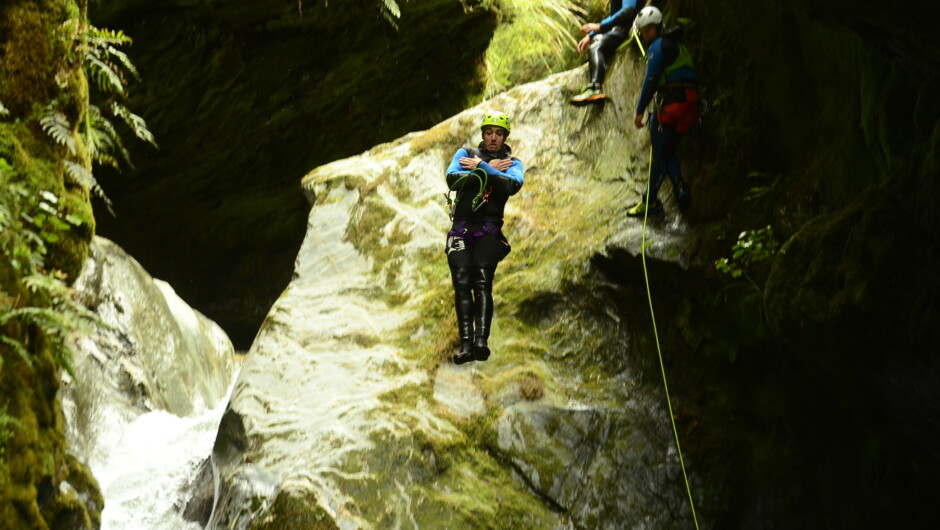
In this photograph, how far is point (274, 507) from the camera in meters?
6.20

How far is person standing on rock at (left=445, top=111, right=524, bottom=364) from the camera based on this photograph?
716 centimetres

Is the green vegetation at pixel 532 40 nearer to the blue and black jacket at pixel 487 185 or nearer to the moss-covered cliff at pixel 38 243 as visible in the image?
the blue and black jacket at pixel 487 185

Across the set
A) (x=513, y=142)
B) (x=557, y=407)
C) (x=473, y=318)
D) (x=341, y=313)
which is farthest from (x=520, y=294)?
(x=513, y=142)

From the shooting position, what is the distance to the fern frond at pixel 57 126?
5285 mm

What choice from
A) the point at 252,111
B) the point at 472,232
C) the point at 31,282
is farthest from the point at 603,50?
the point at 252,111

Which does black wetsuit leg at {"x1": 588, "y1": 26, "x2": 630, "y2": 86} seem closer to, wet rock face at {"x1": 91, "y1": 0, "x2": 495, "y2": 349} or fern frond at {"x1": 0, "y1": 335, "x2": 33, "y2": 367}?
wet rock face at {"x1": 91, "y1": 0, "x2": 495, "y2": 349}

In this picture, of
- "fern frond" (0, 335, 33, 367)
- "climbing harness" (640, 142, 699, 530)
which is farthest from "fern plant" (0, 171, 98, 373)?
"climbing harness" (640, 142, 699, 530)

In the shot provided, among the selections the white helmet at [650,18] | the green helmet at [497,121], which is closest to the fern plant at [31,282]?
the green helmet at [497,121]

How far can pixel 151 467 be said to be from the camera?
27.9 feet

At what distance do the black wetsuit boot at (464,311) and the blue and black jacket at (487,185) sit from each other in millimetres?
577

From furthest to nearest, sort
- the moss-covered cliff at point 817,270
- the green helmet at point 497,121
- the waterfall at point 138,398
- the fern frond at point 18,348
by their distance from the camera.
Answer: the waterfall at point 138,398, the green helmet at point 497,121, the moss-covered cliff at point 817,270, the fern frond at point 18,348

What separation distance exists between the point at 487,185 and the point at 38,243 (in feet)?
12.5

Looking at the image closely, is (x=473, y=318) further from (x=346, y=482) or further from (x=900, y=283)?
(x=900, y=283)

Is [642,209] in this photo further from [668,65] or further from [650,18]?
[650,18]
